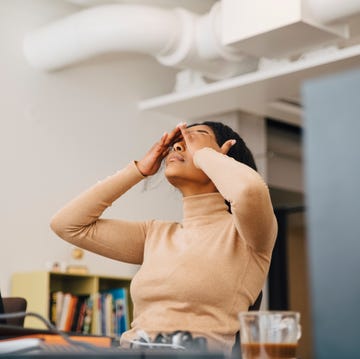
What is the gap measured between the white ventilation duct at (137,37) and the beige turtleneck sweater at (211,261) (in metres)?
2.57

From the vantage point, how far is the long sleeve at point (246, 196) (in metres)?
1.66

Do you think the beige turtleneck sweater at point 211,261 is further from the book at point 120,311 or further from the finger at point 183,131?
the book at point 120,311

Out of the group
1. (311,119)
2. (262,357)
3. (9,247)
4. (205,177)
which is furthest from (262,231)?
(9,247)

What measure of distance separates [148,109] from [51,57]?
0.89 meters

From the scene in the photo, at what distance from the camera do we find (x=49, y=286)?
14.7 ft

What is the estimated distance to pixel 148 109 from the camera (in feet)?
17.7

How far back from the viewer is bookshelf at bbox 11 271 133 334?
4277 mm

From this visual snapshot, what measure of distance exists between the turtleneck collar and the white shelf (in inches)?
95.9

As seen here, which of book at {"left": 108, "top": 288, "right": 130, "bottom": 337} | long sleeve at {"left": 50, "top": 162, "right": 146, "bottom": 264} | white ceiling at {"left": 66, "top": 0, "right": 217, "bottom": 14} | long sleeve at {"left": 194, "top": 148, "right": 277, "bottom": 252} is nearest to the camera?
long sleeve at {"left": 194, "top": 148, "right": 277, "bottom": 252}

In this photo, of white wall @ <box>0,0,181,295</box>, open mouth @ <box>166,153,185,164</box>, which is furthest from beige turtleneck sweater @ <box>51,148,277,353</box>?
white wall @ <box>0,0,181,295</box>

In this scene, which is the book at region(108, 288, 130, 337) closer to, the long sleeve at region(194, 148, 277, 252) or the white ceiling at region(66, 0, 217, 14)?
the white ceiling at region(66, 0, 217, 14)

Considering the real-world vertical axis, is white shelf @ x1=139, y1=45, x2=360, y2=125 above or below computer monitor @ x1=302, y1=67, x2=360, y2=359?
above

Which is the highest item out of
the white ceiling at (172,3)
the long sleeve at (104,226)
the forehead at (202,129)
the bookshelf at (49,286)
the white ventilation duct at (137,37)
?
the white ceiling at (172,3)

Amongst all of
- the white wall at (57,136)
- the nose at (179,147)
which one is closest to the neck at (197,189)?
the nose at (179,147)
